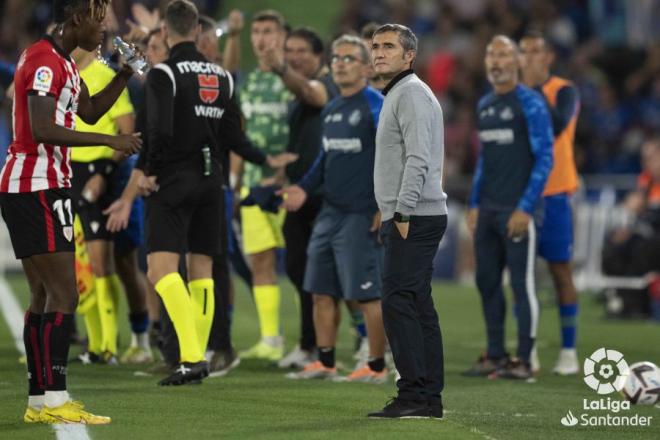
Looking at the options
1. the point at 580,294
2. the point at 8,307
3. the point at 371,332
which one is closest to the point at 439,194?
the point at 371,332

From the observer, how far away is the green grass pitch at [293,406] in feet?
23.7

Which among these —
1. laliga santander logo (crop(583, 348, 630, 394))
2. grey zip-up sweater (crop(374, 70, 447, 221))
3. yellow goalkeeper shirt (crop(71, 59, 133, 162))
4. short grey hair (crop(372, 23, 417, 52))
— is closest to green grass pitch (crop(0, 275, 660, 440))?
laliga santander logo (crop(583, 348, 630, 394))

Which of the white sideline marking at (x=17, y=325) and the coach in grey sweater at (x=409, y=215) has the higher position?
the coach in grey sweater at (x=409, y=215)

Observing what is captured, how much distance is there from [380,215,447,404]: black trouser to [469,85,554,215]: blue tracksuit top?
2.64 metres

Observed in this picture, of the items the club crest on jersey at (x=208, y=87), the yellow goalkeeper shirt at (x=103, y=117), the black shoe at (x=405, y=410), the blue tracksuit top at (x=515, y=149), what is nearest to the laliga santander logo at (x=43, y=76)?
the club crest on jersey at (x=208, y=87)

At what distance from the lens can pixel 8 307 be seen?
1546 cm

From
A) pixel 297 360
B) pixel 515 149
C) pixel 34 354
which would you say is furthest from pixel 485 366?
pixel 34 354

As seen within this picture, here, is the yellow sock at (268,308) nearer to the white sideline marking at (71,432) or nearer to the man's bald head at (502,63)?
the man's bald head at (502,63)

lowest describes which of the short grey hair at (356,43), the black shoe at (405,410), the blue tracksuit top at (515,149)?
the black shoe at (405,410)

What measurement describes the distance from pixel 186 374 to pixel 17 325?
487 centimetres

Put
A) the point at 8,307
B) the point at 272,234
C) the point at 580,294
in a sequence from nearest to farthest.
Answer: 1. the point at 272,234
2. the point at 8,307
3. the point at 580,294

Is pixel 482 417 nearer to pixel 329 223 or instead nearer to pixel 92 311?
pixel 329 223

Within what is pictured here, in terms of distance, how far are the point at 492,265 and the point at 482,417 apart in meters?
2.71

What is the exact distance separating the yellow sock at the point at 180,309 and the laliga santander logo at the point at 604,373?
8.27 ft
